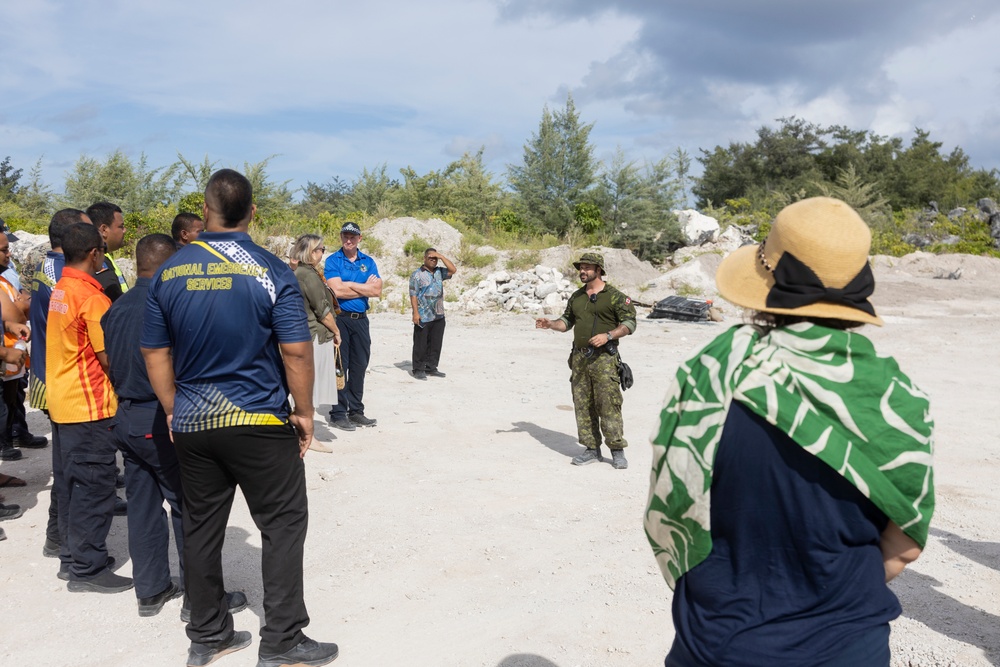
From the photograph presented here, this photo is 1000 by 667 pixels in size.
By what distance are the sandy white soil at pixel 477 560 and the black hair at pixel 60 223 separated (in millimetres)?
2038

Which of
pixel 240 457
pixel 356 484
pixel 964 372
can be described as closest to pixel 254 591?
pixel 240 457

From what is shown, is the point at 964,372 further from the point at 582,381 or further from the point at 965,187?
the point at 965,187

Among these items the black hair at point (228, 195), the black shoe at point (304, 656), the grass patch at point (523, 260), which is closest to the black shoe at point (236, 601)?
the black shoe at point (304, 656)

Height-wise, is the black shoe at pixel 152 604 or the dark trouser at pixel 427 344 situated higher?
the dark trouser at pixel 427 344

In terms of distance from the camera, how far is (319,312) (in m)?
7.27

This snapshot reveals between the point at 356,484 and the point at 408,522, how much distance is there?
3.32ft

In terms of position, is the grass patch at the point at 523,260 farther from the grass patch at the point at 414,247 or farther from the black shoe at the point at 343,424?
the black shoe at the point at 343,424

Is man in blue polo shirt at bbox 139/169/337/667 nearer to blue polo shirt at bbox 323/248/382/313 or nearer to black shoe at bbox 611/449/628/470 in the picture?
black shoe at bbox 611/449/628/470

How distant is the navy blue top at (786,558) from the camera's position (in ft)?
5.91

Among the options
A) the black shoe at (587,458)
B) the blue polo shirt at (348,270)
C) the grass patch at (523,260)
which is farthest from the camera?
the grass patch at (523,260)

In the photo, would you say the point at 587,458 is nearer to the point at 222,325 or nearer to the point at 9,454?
the point at 222,325

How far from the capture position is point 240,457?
11.0ft

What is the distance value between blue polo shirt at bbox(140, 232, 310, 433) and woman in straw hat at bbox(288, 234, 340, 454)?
3475 mm

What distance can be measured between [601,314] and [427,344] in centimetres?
475
